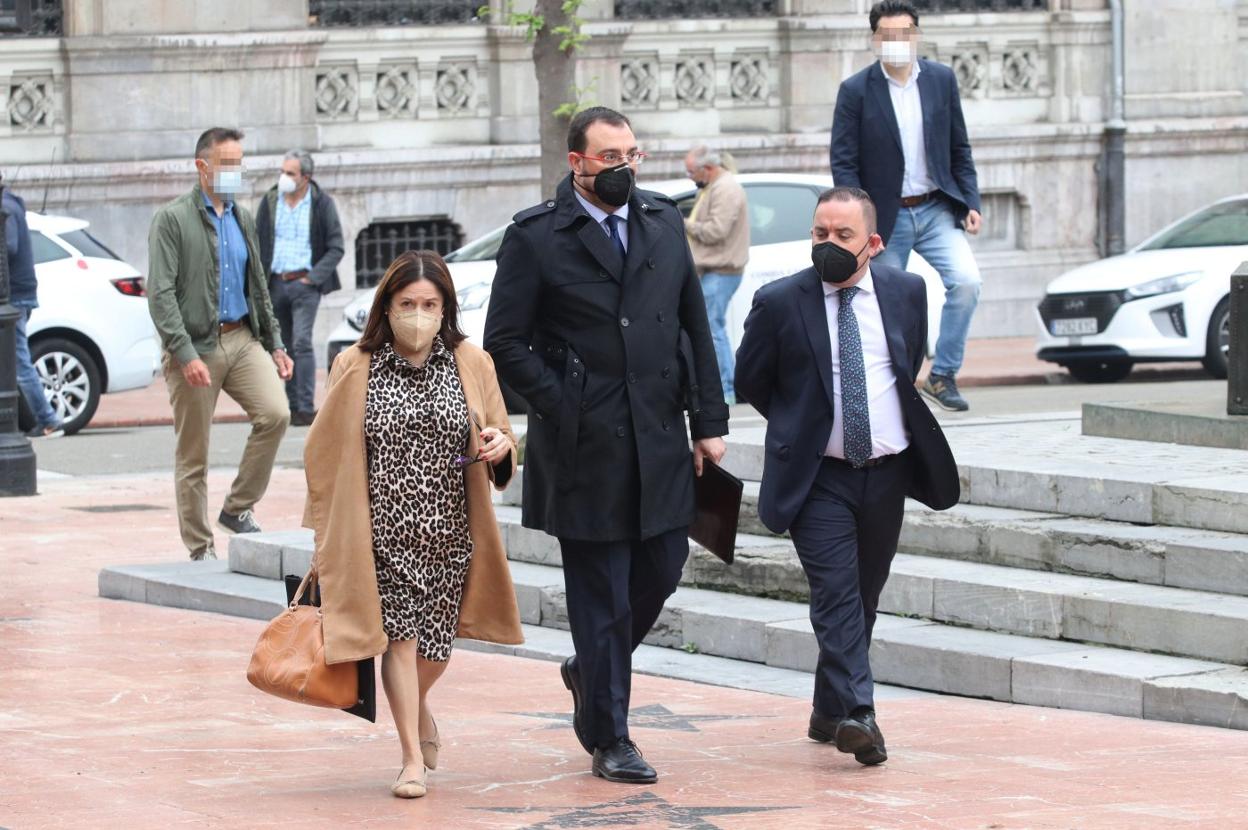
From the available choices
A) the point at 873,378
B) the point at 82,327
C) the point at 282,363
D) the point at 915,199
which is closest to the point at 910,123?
the point at 915,199

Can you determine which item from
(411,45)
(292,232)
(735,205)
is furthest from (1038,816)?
(411,45)

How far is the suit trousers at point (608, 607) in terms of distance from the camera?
22.2ft

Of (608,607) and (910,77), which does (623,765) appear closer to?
(608,607)

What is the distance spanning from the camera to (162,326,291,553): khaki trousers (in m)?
10.8

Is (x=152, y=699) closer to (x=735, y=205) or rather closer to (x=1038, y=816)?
(x=1038, y=816)

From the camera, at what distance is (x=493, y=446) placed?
21.9 feet

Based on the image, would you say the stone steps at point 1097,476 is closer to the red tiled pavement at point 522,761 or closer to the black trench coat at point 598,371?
the red tiled pavement at point 522,761

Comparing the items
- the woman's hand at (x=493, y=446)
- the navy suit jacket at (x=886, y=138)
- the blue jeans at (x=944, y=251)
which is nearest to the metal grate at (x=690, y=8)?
the blue jeans at (x=944, y=251)

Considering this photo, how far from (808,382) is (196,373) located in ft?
13.6

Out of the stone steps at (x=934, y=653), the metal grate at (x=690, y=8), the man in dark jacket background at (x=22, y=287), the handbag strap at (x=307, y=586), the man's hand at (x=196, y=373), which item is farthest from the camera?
the metal grate at (x=690, y=8)

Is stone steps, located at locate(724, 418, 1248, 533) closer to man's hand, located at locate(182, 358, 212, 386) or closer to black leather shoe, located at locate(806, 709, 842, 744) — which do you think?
black leather shoe, located at locate(806, 709, 842, 744)

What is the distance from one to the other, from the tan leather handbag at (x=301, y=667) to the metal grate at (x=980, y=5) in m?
18.4

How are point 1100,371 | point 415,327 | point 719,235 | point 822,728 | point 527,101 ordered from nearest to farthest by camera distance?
point 415,327, point 822,728, point 719,235, point 1100,371, point 527,101

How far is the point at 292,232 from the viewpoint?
1733 cm
